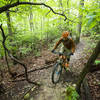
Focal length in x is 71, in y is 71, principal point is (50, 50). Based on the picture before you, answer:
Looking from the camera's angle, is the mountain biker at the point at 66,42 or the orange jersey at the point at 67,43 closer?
the mountain biker at the point at 66,42

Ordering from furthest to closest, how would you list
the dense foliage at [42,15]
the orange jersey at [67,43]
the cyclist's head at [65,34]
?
the orange jersey at [67,43] → the cyclist's head at [65,34] → the dense foliage at [42,15]

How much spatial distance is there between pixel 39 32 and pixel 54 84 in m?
7.05

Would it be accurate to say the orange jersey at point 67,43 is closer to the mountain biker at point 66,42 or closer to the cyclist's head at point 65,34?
the mountain biker at point 66,42

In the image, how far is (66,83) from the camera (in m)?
3.87

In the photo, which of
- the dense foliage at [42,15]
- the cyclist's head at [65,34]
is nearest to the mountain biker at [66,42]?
the cyclist's head at [65,34]

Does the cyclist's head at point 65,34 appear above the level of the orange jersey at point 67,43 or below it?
above

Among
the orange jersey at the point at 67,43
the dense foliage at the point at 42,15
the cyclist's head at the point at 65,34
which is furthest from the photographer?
the orange jersey at the point at 67,43

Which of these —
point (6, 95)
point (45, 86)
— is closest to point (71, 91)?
point (45, 86)

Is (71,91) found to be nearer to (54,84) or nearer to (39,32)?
(54,84)

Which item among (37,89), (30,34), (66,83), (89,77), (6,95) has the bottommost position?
(6,95)

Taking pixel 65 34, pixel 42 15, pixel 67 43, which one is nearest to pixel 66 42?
pixel 67 43

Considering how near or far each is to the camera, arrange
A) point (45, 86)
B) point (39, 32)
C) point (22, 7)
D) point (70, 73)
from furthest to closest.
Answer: point (39, 32)
point (70, 73)
point (45, 86)
point (22, 7)

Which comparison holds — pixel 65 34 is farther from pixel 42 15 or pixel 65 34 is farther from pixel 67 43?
pixel 42 15

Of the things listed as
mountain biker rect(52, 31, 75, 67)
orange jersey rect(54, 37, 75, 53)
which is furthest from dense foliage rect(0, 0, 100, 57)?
orange jersey rect(54, 37, 75, 53)
